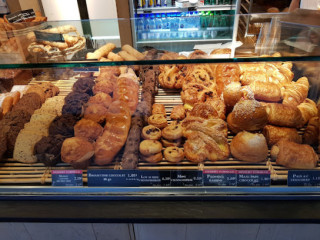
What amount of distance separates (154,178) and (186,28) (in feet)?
3.56

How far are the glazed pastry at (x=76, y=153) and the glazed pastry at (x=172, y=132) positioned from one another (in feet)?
1.42

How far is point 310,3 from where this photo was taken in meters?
2.56

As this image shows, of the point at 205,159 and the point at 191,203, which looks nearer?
the point at 191,203

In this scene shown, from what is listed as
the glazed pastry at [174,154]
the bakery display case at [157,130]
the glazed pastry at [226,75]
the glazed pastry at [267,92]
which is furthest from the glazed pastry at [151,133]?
the glazed pastry at [267,92]

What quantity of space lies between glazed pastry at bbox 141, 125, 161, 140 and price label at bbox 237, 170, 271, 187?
51cm

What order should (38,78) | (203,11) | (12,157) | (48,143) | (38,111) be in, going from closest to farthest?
(48,143) → (12,157) → (38,111) → (38,78) → (203,11)

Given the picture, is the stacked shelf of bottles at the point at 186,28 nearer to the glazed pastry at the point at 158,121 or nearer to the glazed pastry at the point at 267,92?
the glazed pastry at the point at 267,92

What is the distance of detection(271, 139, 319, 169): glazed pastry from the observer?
4.03ft

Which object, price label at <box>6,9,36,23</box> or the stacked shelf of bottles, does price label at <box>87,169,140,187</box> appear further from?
price label at <box>6,9,36,23</box>

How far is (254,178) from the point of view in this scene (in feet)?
4.00

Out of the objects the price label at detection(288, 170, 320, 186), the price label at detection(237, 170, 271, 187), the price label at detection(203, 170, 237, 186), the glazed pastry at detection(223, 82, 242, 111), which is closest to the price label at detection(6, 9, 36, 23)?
the glazed pastry at detection(223, 82, 242, 111)

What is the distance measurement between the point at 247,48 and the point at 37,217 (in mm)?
1460
